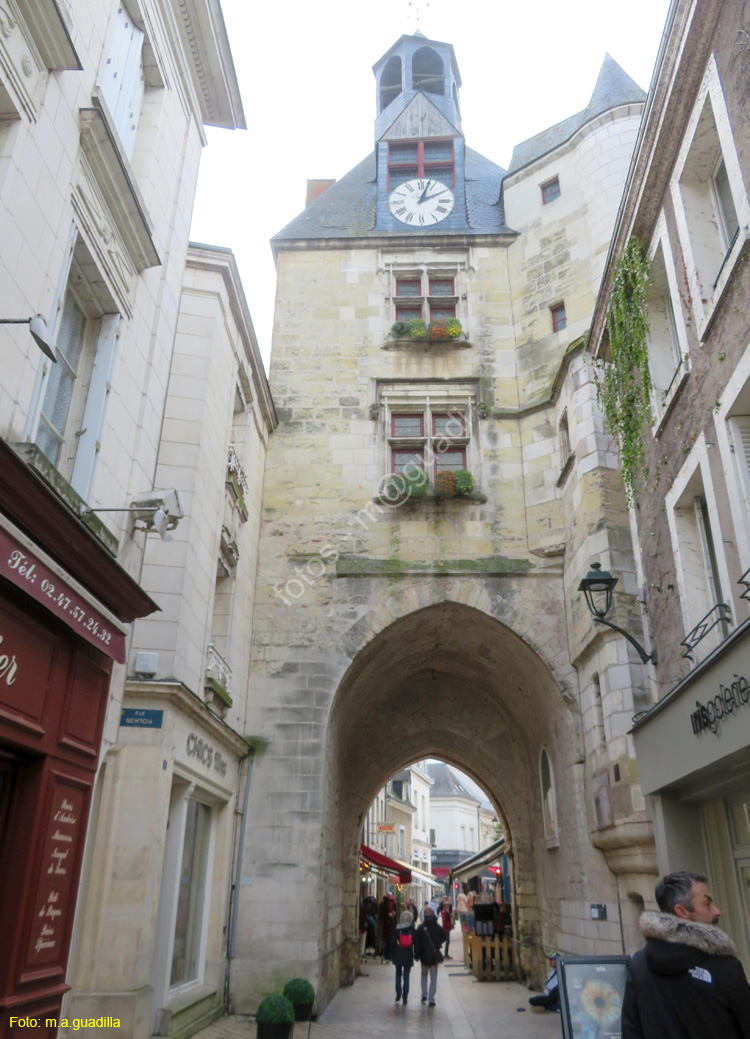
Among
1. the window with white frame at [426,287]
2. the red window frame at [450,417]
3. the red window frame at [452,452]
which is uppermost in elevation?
the window with white frame at [426,287]

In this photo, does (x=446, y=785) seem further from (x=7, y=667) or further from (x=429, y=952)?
(x=7, y=667)

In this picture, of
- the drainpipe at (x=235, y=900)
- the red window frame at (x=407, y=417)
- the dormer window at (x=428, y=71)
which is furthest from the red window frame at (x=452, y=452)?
the dormer window at (x=428, y=71)

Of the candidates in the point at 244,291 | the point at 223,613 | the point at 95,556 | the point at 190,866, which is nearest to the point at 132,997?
the point at 190,866

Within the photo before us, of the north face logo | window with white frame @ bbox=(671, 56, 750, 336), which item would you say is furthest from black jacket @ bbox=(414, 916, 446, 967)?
the north face logo

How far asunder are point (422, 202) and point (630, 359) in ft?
28.8

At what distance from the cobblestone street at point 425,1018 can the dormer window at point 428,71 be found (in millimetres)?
17954

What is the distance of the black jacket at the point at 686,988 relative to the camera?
2.55 m

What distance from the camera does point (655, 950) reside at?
2.70 metres

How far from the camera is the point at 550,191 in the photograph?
13359mm

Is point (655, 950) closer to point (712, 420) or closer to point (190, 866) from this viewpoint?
point (712, 420)

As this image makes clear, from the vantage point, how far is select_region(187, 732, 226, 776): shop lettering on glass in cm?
757

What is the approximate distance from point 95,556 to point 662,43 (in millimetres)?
5144

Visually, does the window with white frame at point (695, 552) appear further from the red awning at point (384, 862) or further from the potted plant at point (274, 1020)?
the red awning at point (384, 862)

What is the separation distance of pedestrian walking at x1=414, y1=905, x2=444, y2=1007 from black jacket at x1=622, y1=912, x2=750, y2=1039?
8.41 m
